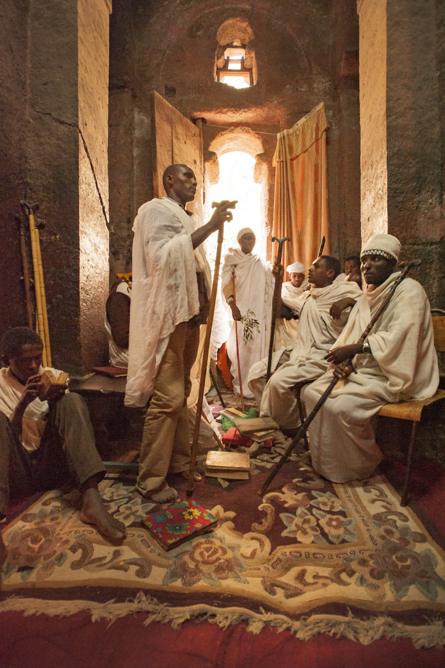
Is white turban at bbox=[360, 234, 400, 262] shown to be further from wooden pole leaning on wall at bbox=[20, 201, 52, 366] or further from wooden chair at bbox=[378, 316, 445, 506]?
wooden pole leaning on wall at bbox=[20, 201, 52, 366]

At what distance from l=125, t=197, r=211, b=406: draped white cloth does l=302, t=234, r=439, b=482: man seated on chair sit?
49.5 inches

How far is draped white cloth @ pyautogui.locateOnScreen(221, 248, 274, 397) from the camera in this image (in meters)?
5.64

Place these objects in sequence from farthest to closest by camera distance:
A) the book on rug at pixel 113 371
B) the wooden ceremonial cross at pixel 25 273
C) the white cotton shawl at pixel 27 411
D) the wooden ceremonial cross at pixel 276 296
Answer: the wooden ceremonial cross at pixel 276 296, the book on rug at pixel 113 371, the wooden ceremonial cross at pixel 25 273, the white cotton shawl at pixel 27 411

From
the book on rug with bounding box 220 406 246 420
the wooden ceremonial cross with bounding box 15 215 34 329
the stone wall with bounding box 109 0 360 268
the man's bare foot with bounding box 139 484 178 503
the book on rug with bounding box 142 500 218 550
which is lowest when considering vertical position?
the book on rug with bounding box 220 406 246 420

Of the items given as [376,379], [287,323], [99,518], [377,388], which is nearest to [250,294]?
[287,323]

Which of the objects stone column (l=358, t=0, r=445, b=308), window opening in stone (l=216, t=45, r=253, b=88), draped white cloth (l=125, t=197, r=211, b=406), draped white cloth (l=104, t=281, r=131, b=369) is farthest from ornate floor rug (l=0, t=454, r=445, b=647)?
window opening in stone (l=216, t=45, r=253, b=88)

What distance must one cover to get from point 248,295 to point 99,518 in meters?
4.16

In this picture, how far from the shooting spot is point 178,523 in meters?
2.10

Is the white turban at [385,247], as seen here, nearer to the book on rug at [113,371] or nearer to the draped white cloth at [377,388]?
the draped white cloth at [377,388]

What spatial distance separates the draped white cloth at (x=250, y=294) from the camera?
5.64 meters

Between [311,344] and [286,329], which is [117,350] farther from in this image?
[286,329]

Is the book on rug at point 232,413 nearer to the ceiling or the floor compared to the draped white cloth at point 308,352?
nearer to the floor

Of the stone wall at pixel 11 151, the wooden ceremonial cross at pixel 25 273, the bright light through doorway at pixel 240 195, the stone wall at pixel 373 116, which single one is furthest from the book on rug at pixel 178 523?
the bright light through doorway at pixel 240 195

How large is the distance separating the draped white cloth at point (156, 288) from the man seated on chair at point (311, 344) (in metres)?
1.44
